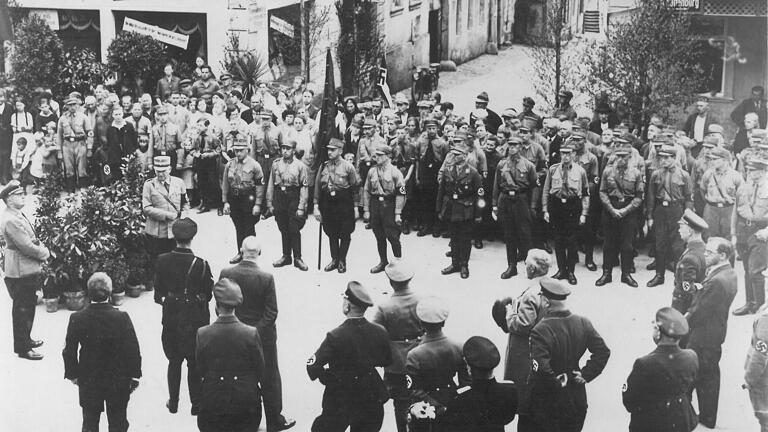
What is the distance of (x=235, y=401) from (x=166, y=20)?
15676mm

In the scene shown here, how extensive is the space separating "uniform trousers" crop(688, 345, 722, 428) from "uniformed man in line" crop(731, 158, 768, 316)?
2.86 m

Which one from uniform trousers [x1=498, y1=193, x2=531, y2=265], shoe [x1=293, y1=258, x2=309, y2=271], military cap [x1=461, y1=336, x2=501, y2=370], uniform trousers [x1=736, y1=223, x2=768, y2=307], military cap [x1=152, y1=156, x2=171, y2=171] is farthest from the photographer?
shoe [x1=293, y1=258, x2=309, y2=271]

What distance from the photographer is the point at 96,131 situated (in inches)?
635

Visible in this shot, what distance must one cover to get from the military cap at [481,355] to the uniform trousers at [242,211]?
659cm

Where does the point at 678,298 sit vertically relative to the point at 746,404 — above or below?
above

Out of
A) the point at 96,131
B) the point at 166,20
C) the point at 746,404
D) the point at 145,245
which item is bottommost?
Result: the point at 746,404

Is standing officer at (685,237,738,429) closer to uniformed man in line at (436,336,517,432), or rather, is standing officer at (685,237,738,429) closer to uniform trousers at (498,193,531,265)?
uniformed man in line at (436,336,517,432)

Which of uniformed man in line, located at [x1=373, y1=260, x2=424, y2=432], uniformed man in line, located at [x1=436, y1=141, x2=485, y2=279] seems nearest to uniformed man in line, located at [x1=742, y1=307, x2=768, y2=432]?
uniformed man in line, located at [x1=373, y1=260, x2=424, y2=432]

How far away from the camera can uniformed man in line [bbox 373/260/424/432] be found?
8.12 metres

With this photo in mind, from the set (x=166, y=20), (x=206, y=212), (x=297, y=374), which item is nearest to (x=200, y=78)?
(x=166, y=20)

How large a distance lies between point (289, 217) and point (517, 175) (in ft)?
9.46

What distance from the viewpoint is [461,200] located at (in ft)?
42.0

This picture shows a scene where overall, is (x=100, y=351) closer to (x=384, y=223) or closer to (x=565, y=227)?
(x=384, y=223)

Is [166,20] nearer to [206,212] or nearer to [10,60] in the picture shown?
[10,60]
